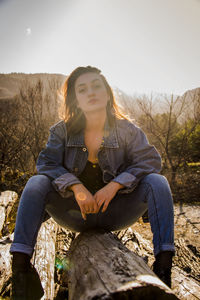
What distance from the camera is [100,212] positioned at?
1.40 m

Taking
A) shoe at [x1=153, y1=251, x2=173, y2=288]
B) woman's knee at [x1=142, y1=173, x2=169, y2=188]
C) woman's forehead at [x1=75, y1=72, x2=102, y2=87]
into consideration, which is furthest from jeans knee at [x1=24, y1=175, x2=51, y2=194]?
woman's forehead at [x1=75, y1=72, x2=102, y2=87]

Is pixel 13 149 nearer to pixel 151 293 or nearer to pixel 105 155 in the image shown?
pixel 105 155

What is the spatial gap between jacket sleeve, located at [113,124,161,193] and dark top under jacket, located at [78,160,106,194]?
0.24 metres

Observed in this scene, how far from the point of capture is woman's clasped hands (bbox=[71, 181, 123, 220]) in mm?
1292

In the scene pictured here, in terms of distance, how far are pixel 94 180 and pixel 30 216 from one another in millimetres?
613

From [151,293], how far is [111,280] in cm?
17

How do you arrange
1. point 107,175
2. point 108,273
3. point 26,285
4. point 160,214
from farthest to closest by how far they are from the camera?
point 107,175
point 160,214
point 26,285
point 108,273

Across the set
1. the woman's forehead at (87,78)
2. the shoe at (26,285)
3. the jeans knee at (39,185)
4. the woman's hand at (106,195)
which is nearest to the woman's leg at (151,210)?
the woman's hand at (106,195)

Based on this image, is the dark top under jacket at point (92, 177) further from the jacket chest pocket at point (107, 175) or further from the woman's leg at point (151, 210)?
the woman's leg at point (151, 210)

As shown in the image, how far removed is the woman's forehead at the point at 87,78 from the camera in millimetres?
1818

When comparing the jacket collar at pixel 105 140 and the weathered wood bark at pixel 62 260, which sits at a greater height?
the jacket collar at pixel 105 140

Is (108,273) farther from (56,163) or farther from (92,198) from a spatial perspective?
(56,163)

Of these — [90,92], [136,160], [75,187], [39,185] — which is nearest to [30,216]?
[39,185]

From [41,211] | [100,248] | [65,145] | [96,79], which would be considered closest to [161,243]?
[100,248]
